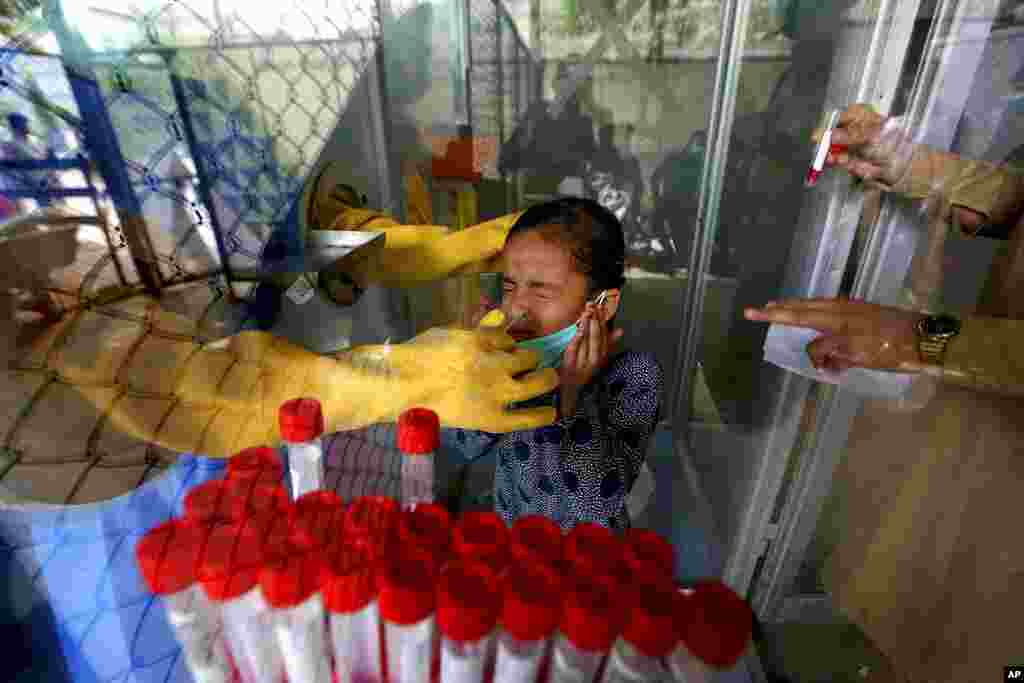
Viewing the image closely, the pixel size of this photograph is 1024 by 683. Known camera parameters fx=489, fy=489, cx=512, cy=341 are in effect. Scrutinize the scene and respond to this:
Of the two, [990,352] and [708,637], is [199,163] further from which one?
[990,352]

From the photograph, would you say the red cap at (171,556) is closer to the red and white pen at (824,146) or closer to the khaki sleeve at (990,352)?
the khaki sleeve at (990,352)

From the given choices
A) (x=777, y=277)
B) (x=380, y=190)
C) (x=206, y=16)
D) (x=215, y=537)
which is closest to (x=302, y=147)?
(x=206, y=16)

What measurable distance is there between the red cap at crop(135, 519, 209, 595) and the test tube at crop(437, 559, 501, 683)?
0.57ft

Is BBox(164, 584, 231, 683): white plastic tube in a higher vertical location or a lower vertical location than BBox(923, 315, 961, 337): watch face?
lower

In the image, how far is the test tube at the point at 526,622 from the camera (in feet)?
1.02

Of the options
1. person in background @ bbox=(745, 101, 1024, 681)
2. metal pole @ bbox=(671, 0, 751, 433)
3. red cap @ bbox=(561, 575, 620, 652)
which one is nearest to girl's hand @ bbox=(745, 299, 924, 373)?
person in background @ bbox=(745, 101, 1024, 681)

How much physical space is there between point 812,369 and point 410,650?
0.56 m

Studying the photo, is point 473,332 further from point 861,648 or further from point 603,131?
point 603,131

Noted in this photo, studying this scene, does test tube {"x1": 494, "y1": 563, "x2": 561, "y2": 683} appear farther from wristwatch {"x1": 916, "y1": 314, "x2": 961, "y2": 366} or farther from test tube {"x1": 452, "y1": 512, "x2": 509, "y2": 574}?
wristwatch {"x1": 916, "y1": 314, "x2": 961, "y2": 366}

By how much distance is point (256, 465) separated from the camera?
16.0 inches

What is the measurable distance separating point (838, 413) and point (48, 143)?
1085mm

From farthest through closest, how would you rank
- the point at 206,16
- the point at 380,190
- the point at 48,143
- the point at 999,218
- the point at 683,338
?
1. the point at 683,338
2. the point at 380,190
3. the point at 999,218
4. the point at 206,16
5. the point at 48,143

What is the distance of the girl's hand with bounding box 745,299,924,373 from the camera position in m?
0.53

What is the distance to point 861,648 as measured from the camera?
0.79 m
